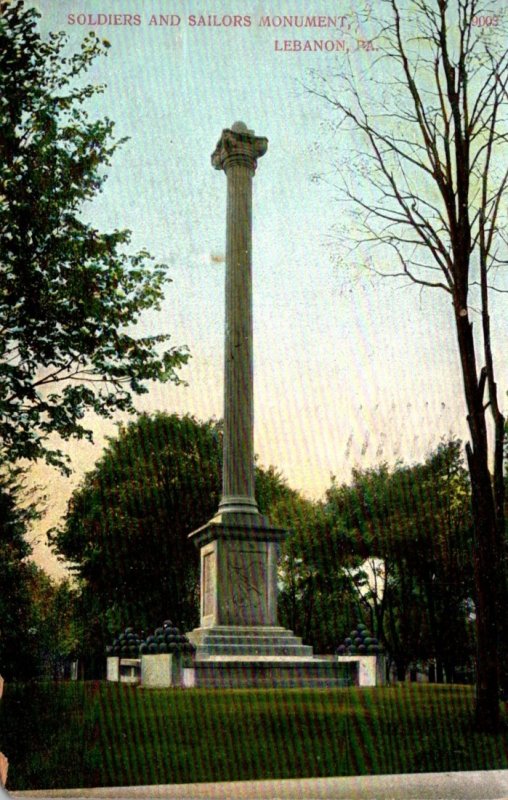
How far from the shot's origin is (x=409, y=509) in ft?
62.3

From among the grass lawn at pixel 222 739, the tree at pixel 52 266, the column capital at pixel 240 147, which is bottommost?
the grass lawn at pixel 222 739

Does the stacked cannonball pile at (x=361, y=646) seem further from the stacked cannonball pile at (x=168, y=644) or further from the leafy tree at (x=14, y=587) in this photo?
the leafy tree at (x=14, y=587)

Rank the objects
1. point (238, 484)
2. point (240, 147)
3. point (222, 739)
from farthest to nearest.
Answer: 1. point (240, 147)
2. point (238, 484)
3. point (222, 739)

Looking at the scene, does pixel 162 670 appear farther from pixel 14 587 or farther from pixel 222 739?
pixel 222 739

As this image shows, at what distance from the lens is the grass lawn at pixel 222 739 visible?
5.62 metres

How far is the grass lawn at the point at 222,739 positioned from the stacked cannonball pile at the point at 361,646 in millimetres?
5226

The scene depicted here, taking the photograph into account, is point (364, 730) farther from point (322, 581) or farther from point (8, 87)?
point (322, 581)

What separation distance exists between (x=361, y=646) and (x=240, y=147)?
342 inches

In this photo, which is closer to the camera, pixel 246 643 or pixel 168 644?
pixel 168 644

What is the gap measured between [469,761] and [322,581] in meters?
18.1

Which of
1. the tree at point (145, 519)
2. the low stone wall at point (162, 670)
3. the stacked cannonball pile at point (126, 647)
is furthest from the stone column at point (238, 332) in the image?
the tree at point (145, 519)

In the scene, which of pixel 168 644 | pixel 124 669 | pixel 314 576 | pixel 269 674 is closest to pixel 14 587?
pixel 168 644

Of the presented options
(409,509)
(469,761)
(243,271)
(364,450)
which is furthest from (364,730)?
(409,509)

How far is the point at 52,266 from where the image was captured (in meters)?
9.24
